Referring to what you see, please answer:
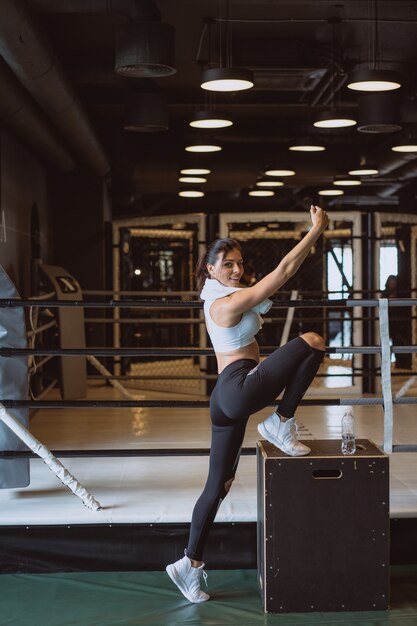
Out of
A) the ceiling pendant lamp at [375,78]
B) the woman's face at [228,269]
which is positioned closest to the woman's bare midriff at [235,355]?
the woman's face at [228,269]

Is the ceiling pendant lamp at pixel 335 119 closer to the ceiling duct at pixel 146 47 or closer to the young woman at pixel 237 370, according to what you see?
the ceiling duct at pixel 146 47

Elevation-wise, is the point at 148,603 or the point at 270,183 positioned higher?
the point at 270,183

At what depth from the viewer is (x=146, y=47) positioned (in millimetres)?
6184

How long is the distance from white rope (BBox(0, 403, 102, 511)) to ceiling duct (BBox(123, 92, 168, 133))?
17.2 feet

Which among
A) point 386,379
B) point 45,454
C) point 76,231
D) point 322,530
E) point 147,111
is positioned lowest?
point 322,530

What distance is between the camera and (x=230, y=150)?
531 inches

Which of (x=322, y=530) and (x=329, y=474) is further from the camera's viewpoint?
(x=329, y=474)

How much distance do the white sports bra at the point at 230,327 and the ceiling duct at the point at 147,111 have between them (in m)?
5.55

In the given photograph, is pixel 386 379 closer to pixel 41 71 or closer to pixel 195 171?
pixel 41 71

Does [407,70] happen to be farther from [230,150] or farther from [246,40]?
[230,150]

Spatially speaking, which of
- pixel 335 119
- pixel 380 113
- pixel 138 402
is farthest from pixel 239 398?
pixel 380 113

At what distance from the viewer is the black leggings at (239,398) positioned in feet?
12.5

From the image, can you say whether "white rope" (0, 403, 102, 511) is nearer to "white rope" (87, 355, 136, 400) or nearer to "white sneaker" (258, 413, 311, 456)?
"white sneaker" (258, 413, 311, 456)

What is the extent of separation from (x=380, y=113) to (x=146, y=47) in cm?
332
